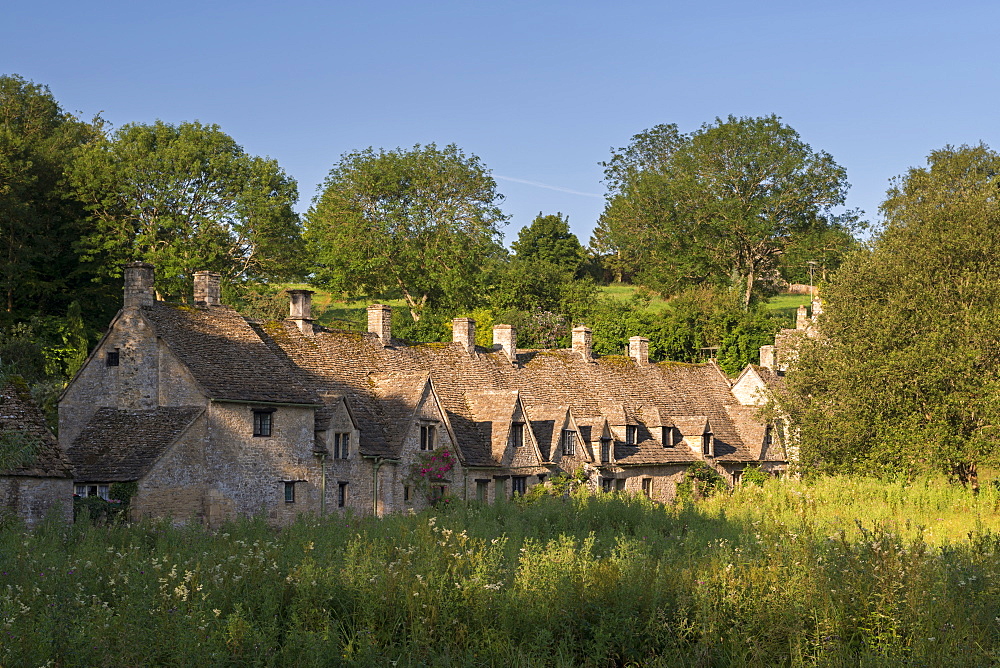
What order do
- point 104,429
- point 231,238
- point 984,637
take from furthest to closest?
1. point 231,238
2. point 104,429
3. point 984,637

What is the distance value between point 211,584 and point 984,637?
1061 cm

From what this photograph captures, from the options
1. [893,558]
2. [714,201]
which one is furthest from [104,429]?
[714,201]

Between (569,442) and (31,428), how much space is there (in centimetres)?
2605

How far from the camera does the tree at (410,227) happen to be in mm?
78250

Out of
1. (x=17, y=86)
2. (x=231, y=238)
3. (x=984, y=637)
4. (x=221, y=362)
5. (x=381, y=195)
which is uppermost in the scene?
(x=17, y=86)

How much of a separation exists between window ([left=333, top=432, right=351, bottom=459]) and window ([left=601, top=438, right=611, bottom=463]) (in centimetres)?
1432

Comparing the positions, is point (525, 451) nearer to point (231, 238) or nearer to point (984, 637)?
point (231, 238)

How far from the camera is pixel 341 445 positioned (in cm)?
4197

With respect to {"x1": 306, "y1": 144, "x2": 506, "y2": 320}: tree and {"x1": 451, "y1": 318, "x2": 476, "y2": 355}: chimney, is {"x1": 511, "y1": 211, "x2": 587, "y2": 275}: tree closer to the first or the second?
{"x1": 306, "y1": 144, "x2": 506, "y2": 320}: tree

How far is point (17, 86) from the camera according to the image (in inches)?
3002

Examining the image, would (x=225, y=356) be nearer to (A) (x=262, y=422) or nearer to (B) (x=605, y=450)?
(A) (x=262, y=422)

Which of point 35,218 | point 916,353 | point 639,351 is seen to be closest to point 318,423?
point 916,353

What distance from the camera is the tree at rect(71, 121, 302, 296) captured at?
63.3 meters

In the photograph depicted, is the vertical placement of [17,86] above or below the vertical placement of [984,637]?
above
